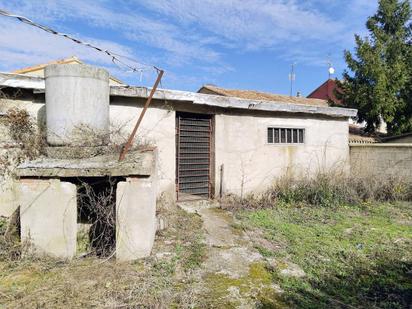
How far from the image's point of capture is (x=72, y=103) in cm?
572

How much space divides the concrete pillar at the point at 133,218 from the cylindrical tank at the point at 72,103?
1396mm

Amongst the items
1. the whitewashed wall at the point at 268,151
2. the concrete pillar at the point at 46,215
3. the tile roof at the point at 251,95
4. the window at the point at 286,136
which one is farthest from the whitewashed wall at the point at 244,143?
the tile roof at the point at 251,95

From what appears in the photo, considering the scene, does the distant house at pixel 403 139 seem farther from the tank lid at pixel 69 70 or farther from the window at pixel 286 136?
the tank lid at pixel 69 70

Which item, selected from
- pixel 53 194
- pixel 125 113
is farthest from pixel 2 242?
pixel 125 113

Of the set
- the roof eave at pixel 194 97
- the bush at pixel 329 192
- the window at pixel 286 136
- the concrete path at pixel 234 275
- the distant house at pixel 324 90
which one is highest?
the distant house at pixel 324 90

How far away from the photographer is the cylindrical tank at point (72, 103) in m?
5.70

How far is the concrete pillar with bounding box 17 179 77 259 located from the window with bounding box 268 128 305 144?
657 cm

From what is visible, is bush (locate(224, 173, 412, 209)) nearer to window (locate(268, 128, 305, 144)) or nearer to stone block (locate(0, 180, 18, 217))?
window (locate(268, 128, 305, 144))

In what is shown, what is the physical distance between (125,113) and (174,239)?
10.4ft

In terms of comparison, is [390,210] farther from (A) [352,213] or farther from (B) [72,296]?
(B) [72,296]

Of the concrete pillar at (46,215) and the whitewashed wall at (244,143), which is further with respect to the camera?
the whitewashed wall at (244,143)

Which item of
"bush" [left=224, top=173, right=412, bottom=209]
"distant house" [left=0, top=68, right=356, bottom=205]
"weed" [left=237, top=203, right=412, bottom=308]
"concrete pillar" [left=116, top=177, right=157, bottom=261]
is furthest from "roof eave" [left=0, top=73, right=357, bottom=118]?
"concrete pillar" [left=116, top=177, right=157, bottom=261]

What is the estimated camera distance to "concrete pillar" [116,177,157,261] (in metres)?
4.94

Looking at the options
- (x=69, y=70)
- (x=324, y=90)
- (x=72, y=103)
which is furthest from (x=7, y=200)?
(x=324, y=90)
